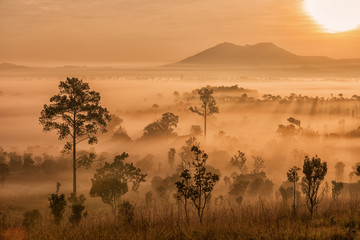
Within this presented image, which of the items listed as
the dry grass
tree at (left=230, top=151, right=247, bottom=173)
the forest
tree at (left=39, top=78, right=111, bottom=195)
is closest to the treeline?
the forest

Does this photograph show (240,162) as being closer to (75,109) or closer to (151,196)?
(151,196)

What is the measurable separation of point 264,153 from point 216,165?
50372 millimetres

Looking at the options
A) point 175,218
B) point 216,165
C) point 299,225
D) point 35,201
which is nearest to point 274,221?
point 299,225

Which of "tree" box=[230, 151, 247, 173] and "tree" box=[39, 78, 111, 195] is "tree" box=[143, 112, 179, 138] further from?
"tree" box=[39, 78, 111, 195]

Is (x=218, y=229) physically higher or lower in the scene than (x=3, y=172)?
higher

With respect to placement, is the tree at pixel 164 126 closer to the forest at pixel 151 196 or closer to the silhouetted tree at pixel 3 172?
the forest at pixel 151 196

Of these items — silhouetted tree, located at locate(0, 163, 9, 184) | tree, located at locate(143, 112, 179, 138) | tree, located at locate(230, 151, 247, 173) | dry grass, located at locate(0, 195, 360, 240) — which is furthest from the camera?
tree, located at locate(143, 112, 179, 138)

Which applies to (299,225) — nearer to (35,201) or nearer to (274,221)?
(274,221)

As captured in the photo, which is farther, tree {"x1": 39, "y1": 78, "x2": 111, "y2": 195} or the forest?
tree {"x1": 39, "y1": 78, "x2": 111, "y2": 195}

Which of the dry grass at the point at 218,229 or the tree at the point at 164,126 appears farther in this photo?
the tree at the point at 164,126

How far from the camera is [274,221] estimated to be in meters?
19.9

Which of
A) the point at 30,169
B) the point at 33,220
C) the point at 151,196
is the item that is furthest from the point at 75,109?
the point at 30,169

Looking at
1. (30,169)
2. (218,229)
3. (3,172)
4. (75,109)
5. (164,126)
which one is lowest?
(30,169)

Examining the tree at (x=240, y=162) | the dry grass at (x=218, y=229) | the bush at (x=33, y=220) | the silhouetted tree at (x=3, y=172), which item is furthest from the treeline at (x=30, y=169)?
the dry grass at (x=218, y=229)
